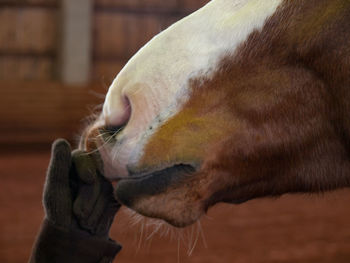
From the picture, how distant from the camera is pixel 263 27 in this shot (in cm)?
109

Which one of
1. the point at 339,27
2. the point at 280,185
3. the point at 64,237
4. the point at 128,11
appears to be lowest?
the point at 64,237

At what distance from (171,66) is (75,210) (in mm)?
347

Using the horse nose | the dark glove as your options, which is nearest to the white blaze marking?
the horse nose

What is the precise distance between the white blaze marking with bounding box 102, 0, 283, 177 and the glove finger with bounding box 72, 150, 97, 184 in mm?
98

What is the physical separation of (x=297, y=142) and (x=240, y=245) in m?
2.29

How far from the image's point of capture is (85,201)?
1227 mm

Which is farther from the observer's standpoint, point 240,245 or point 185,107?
point 240,245

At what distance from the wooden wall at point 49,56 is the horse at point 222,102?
6682 millimetres

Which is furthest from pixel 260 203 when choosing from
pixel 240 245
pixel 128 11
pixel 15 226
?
pixel 128 11

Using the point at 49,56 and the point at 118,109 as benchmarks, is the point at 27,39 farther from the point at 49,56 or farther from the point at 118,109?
the point at 118,109

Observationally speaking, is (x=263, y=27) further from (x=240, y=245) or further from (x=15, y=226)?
(x=15, y=226)

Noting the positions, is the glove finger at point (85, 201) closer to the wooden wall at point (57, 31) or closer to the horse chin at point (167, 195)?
the horse chin at point (167, 195)

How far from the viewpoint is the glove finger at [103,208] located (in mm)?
1231

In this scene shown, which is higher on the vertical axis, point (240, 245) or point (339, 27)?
point (339, 27)
